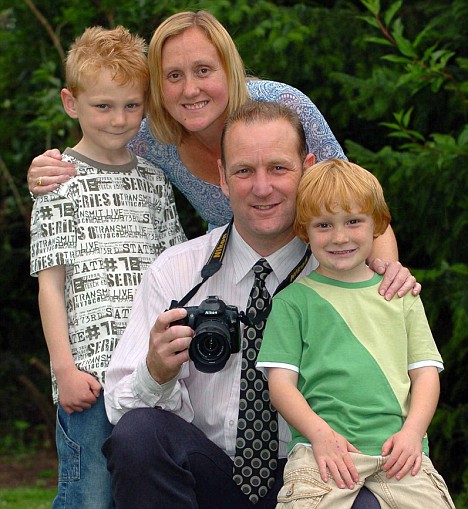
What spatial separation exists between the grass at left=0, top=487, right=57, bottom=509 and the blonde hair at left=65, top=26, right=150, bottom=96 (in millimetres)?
3214

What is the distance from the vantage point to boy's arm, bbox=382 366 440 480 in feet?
10.2

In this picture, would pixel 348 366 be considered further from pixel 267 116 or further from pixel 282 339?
pixel 267 116

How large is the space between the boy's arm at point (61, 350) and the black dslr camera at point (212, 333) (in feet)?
1.66

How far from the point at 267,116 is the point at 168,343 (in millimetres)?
781

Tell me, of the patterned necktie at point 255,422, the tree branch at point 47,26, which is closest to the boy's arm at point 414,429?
the patterned necktie at point 255,422

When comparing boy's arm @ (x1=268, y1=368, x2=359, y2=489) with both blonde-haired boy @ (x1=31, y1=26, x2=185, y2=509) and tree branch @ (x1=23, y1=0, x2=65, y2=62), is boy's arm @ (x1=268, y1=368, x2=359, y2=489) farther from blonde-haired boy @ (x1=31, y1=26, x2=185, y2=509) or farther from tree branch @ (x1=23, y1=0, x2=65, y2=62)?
tree branch @ (x1=23, y1=0, x2=65, y2=62)

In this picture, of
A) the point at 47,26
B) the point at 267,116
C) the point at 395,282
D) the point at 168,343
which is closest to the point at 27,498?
the point at 47,26

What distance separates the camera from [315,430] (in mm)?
3129

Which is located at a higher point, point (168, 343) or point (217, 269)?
point (217, 269)

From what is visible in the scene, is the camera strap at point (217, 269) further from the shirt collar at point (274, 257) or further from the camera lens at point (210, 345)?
the camera lens at point (210, 345)

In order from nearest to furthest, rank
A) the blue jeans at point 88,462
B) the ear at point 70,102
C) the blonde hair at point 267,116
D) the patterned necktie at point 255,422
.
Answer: the patterned necktie at point 255,422 → the blonde hair at point 267,116 → the blue jeans at point 88,462 → the ear at point 70,102

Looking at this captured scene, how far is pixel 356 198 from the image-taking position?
10.8ft

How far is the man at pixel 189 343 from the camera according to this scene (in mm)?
3307

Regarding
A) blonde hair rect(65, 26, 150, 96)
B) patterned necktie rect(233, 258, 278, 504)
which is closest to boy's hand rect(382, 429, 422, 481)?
patterned necktie rect(233, 258, 278, 504)
